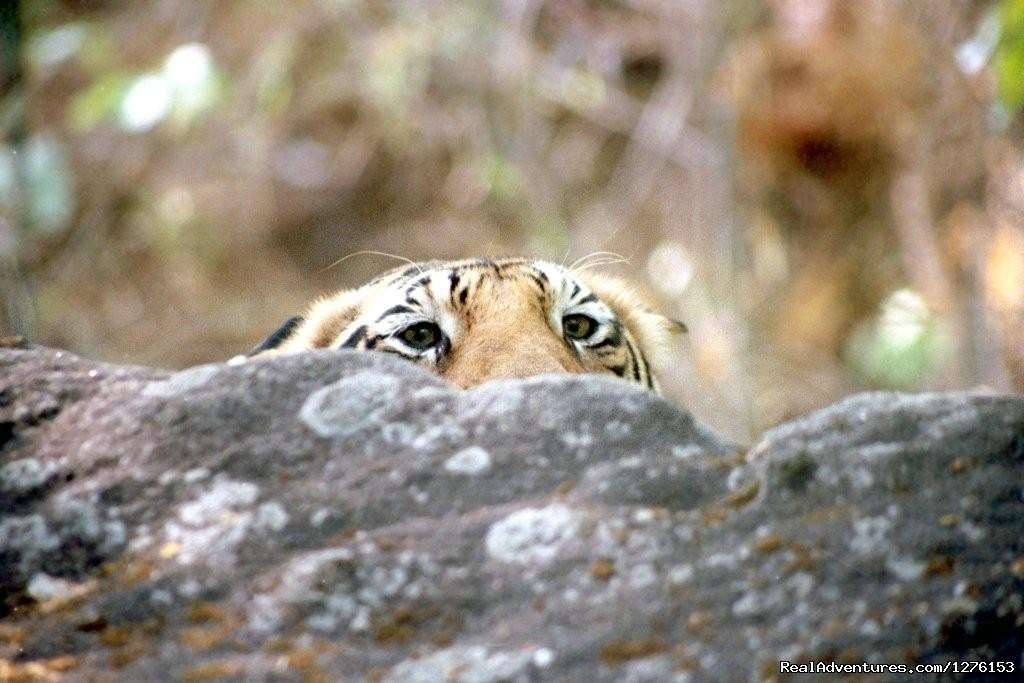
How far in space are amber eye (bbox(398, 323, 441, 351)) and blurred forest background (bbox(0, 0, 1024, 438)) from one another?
4345mm

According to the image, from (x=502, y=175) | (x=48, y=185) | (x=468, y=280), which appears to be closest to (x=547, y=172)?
(x=502, y=175)

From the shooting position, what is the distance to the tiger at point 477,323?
3.38 m

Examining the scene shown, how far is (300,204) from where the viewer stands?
33.1ft

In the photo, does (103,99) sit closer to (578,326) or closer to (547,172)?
(578,326)

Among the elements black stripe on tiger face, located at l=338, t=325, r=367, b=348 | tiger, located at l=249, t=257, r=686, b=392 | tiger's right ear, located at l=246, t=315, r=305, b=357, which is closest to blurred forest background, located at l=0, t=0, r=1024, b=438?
tiger, located at l=249, t=257, r=686, b=392

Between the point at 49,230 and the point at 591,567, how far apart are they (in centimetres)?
861

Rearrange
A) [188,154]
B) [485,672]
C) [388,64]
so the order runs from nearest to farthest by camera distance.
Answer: [485,672]
[388,64]
[188,154]

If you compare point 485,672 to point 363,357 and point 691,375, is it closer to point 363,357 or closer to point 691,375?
point 363,357

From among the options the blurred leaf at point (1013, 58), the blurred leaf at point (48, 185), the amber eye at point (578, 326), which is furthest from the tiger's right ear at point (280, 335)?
the blurred leaf at point (48, 185)

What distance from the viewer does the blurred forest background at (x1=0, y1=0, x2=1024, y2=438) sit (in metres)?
8.41

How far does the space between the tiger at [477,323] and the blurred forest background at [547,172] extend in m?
3.91

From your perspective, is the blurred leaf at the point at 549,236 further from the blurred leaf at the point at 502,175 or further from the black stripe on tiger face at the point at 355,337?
the black stripe on tiger face at the point at 355,337

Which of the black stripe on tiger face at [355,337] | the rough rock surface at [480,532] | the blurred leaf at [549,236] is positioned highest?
the blurred leaf at [549,236]

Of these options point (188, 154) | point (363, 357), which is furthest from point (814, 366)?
point (363, 357)
